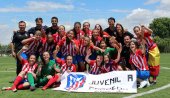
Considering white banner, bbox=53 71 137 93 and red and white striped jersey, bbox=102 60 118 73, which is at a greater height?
red and white striped jersey, bbox=102 60 118 73

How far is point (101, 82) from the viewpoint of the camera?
9281mm

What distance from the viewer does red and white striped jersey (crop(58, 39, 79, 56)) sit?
10320mm

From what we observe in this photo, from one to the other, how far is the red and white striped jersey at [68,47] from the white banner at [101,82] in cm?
99

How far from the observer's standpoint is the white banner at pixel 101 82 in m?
9.02

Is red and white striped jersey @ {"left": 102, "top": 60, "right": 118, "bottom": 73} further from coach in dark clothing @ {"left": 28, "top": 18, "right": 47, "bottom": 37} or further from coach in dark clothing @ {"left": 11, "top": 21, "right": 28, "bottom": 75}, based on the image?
coach in dark clothing @ {"left": 11, "top": 21, "right": 28, "bottom": 75}

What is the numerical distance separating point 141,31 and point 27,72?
354cm

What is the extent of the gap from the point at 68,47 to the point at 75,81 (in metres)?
1.30

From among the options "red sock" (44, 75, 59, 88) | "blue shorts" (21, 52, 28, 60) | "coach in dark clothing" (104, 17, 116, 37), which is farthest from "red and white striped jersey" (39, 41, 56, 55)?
"coach in dark clothing" (104, 17, 116, 37)

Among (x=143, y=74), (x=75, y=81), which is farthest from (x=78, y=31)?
(x=143, y=74)

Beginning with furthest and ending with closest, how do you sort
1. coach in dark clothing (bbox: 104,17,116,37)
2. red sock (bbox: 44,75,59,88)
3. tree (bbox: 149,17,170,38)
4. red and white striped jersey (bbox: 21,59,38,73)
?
tree (bbox: 149,17,170,38) → coach in dark clothing (bbox: 104,17,116,37) → red and white striped jersey (bbox: 21,59,38,73) → red sock (bbox: 44,75,59,88)

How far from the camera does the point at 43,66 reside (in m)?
9.79

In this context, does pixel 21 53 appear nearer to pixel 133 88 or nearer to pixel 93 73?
pixel 93 73

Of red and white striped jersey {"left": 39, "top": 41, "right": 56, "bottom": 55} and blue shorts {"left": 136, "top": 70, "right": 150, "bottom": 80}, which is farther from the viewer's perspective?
red and white striped jersey {"left": 39, "top": 41, "right": 56, "bottom": 55}

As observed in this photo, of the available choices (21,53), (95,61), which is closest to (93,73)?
(95,61)
